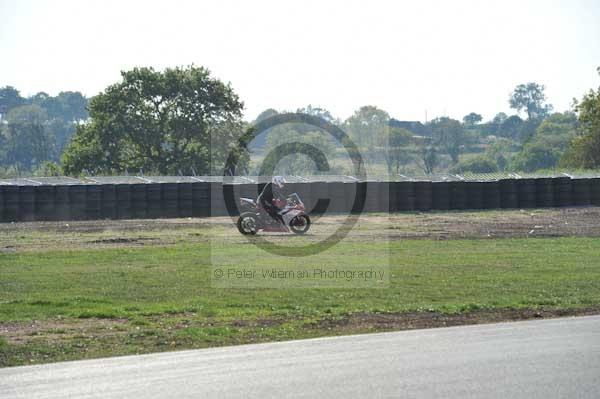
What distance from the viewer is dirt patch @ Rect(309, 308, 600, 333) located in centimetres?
1199

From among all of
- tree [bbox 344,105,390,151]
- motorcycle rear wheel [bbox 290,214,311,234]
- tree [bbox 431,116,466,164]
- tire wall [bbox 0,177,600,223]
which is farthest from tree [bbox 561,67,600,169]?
tree [bbox 431,116,466,164]

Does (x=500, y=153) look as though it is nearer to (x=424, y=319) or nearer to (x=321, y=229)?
(x=321, y=229)

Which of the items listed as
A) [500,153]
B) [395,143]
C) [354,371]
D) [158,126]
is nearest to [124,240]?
[354,371]

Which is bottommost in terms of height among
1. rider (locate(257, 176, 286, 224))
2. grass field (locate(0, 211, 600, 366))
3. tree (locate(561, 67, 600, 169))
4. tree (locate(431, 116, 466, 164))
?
grass field (locate(0, 211, 600, 366))

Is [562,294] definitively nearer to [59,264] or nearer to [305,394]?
[305,394]

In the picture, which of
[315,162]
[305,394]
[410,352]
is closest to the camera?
[305,394]

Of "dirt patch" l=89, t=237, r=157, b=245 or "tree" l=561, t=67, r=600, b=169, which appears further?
"tree" l=561, t=67, r=600, b=169

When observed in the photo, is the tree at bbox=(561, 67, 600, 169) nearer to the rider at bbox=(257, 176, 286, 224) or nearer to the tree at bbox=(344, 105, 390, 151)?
the rider at bbox=(257, 176, 286, 224)

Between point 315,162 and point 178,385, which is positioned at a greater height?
point 315,162

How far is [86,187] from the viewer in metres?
33.8

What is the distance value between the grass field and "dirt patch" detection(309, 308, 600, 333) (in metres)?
0.02

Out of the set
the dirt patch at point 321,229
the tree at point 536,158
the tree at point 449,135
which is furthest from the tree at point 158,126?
the tree at point 449,135

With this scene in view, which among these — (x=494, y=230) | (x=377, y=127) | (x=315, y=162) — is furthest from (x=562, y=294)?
(x=377, y=127)

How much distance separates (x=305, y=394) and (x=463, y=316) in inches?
209
